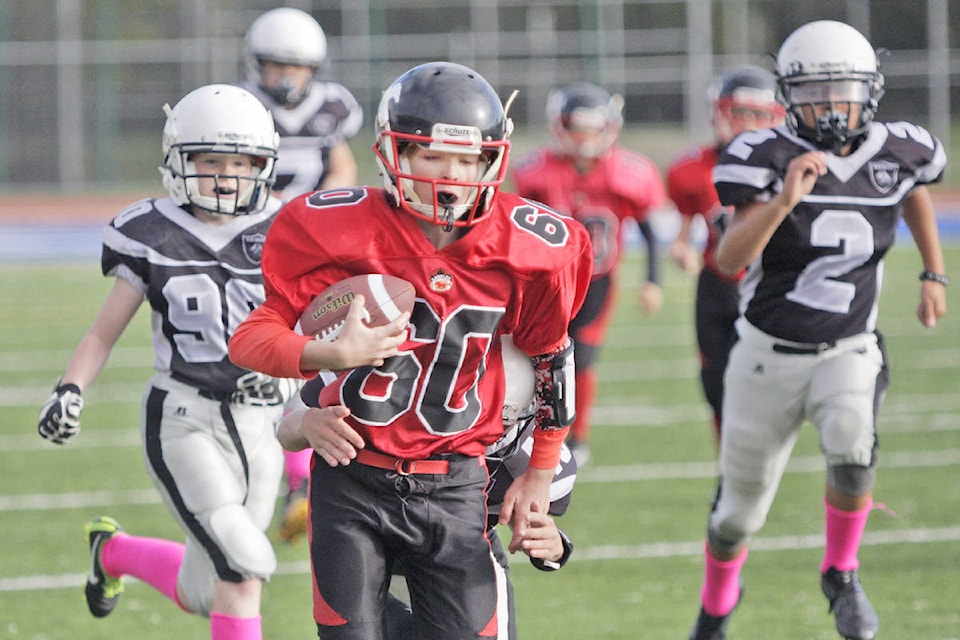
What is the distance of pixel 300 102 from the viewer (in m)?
6.42

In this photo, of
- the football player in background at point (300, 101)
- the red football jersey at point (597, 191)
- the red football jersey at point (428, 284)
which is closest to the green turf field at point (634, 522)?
the red football jersey at point (597, 191)

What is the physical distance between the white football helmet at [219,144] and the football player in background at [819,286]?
1.26 m

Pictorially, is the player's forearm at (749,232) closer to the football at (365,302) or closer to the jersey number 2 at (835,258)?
the jersey number 2 at (835,258)

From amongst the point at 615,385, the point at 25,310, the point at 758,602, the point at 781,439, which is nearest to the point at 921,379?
the point at 615,385

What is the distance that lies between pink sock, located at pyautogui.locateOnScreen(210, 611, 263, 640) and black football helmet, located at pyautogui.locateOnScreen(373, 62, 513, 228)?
1.29 metres

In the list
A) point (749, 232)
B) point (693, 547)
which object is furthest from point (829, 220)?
point (693, 547)

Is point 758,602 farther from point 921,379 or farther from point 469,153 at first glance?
point 921,379

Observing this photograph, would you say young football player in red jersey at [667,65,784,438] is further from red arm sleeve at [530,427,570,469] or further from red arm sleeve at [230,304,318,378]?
red arm sleeve at [230,304,318,378]

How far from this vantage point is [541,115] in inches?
893

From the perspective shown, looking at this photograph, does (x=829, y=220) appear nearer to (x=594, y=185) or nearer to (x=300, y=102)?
(x=300, y=102)

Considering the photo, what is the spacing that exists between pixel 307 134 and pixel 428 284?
378cm

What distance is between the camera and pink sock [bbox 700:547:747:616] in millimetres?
4152

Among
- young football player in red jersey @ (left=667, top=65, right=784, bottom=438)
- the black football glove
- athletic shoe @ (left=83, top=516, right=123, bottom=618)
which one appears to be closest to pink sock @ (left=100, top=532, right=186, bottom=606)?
athletic shoe @ (left=83, top=516, right=123, bottom=618)

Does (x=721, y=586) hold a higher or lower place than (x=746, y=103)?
lower
